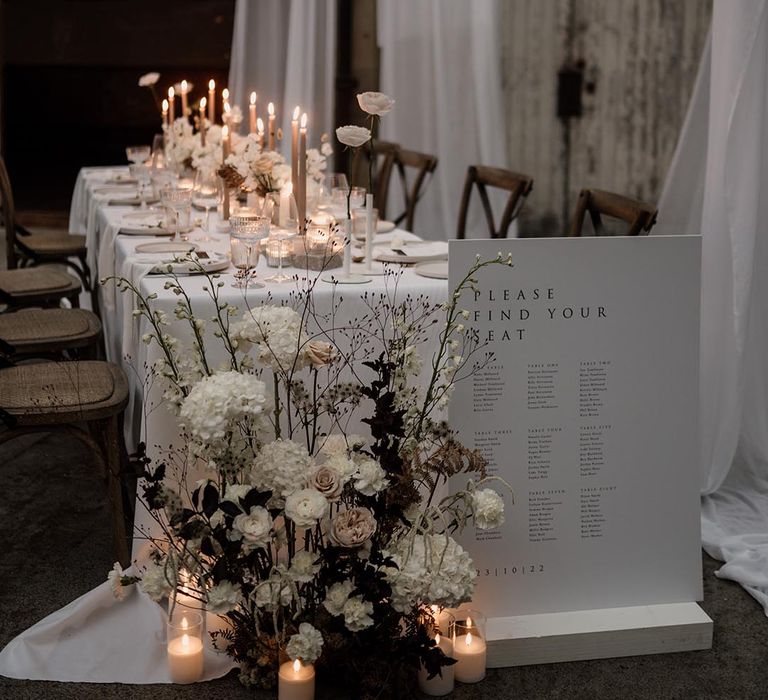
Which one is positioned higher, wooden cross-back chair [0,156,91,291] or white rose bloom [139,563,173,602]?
wooden cross-back chair [0,156,91,291]

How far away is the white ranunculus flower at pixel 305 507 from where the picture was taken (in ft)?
7.02

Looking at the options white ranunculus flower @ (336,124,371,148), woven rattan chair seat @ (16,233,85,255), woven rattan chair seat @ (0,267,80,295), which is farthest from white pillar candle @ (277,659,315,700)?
woven rattan chair seat @ (16,233,85,255)

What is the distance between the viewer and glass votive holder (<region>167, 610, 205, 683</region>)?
2.37m

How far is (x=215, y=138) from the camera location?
14.5 ft

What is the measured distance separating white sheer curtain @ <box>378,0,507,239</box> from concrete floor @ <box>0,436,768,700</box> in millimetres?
2688

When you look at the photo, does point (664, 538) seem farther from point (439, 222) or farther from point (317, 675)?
point (439, 222)

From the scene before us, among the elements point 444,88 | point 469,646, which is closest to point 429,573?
point 469,646

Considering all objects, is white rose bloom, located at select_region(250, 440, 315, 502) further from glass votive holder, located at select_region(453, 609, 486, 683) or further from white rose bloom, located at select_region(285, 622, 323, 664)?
glass votive holder, located at select_region(453, 609, 486, 683)

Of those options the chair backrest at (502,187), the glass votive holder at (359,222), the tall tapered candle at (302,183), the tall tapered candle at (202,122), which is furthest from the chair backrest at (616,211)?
the tall tapered candle at (202,122)

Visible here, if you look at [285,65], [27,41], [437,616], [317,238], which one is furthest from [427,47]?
[27,41]

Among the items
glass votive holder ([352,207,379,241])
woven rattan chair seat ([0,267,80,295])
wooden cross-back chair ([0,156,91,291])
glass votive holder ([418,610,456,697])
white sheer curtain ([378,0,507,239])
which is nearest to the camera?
glass votive holder ([418,610,456,697])

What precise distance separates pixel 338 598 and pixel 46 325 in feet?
5.70

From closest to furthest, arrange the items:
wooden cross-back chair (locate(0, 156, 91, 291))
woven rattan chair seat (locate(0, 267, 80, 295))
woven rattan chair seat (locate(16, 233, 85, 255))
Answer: woven rattan chair seat (locate(0, 267, 80, 295)) < wooden cross-back chair (locate(0, 156, 91, 291)) < woven rattan chair seat (locate(16, 233, 85, 255))

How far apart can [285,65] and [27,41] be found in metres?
3.71
